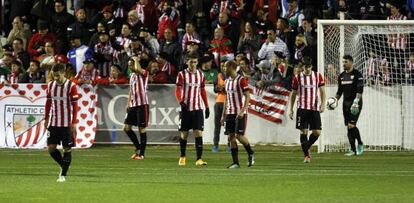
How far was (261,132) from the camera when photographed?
1030 inches

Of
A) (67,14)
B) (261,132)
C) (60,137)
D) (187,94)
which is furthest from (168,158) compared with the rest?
(67,14)

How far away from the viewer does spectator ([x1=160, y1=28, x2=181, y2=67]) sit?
90.3ft

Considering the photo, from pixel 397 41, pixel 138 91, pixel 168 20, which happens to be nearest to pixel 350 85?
pixel 397 41

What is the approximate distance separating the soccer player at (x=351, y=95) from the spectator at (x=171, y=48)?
5114 mm

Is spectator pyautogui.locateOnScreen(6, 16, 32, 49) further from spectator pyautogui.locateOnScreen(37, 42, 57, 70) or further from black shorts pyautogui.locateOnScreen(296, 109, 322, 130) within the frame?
black shorts pyautogui.locateOnScreen(296, 109, 322, 130)

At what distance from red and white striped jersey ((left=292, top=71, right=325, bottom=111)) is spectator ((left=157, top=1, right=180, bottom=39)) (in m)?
6.78

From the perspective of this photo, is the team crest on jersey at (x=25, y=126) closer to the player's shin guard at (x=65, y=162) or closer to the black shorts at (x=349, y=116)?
the black shorts at (x=349, y=116)

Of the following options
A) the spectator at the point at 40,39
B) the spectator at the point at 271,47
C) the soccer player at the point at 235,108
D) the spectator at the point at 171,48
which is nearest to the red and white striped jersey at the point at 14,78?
A: the spectator at the point at 40,39

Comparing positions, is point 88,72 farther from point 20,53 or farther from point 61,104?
point 61,104

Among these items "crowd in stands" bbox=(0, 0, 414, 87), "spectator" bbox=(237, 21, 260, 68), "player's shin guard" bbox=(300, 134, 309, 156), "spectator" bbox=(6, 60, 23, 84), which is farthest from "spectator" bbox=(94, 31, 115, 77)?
"player's shin guard" bbox=(300, 134, 309, 156)

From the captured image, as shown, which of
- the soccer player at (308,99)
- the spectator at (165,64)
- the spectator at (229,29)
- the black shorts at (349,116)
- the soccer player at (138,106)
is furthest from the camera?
the spectator at (229,29)

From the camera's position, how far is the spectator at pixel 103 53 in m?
27.8

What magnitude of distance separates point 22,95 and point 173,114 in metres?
3.47

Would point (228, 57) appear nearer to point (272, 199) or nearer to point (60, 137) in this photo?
point (60, 137)
